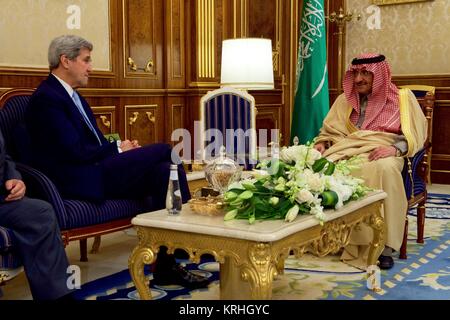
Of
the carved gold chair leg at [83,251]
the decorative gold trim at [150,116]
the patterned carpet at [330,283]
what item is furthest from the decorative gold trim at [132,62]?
the patterned carpet at [330,283]

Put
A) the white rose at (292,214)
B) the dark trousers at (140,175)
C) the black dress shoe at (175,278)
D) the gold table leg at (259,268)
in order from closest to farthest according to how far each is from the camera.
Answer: the gold table leg at (259,268) < the white rose at (292,214) < the black dress shoe at (175,278) < the dark trousers at (140,175)

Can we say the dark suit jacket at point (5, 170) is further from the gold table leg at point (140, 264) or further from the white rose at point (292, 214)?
the white rose at point (292, 214)

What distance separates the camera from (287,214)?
2270 mm

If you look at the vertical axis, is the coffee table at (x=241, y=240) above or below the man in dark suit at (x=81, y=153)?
below

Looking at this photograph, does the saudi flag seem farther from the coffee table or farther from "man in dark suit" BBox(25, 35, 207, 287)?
the coffee table

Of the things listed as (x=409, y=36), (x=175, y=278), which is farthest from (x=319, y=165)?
(x=409, y=36)

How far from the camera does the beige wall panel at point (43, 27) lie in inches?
150

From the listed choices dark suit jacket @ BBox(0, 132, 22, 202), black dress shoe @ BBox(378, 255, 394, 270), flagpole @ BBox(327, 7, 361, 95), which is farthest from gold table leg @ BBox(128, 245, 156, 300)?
flagpole @ BBox(327, 7, 361, 95)

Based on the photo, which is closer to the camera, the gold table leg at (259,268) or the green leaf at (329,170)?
the gold table leg at (259,268)

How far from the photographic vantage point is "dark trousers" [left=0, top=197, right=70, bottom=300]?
2.47 metres

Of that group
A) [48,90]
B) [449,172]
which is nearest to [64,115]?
[48,90]

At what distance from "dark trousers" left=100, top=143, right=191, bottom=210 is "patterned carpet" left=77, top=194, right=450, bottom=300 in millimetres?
450

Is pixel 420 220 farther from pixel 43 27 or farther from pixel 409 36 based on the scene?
pixel 409 36

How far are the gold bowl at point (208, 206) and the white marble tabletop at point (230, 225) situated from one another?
0.07ft
